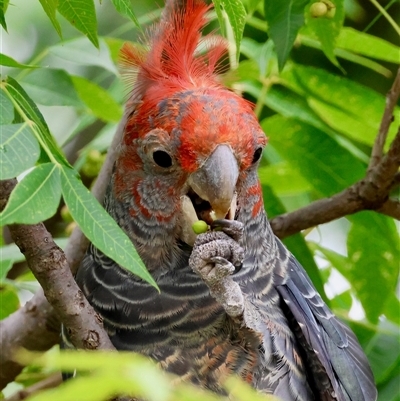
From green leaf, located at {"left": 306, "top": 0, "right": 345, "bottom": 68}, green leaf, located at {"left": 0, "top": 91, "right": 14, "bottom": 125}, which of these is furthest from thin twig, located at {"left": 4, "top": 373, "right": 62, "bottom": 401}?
green leaf, located at {"left": 306, "top": 0, "right": 345, "bottom": 68}

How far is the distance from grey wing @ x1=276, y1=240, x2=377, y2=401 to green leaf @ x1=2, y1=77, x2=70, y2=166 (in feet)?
3.49

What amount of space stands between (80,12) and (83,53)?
2.65ft

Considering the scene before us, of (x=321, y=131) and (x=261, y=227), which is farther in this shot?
(x=321, y=131)

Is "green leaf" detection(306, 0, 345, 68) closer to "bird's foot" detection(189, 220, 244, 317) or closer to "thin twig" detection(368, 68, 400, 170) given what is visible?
"thin twig" detection(368, 68, 400, 170)

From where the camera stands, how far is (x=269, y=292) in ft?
7.13

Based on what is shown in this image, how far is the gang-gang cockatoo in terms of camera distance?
1903mm

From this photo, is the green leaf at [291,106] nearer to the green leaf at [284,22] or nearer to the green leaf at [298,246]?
the green leaf at [298,246]

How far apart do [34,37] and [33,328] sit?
8.15 feet

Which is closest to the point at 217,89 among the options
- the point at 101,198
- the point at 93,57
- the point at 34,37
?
the point at 93,57

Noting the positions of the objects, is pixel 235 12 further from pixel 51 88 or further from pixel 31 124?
pixel 51 88

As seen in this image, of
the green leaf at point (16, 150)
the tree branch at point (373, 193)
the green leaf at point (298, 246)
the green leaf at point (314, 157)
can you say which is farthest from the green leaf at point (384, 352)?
the green leaf at point (16, 150)

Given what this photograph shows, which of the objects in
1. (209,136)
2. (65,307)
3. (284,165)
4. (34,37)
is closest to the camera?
(65,307)

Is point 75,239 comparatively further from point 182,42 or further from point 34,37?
point 34,37

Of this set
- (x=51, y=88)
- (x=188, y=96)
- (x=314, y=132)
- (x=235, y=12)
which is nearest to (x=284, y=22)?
(x=188, y=96)
